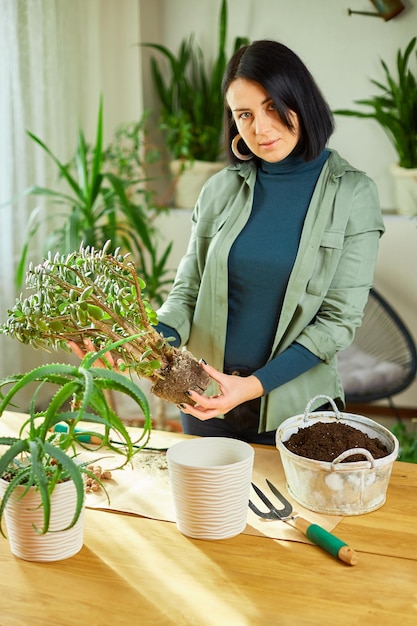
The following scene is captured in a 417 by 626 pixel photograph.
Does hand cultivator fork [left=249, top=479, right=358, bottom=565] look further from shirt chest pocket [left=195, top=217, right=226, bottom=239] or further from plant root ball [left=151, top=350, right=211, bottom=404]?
shirt chest pocket [left=195, top=217, right=226, bottom=239]

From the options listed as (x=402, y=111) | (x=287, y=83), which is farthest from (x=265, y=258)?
(x=402, y=111)

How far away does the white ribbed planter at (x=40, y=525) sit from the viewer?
127 cm

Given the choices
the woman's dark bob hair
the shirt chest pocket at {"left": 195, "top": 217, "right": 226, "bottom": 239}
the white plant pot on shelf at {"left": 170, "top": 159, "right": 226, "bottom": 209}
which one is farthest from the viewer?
the white plant pot on shelf at {"left": 170, "top": 159, "right": 226, "bottom": 209}

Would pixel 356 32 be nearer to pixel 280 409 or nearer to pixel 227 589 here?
pixel 280 409

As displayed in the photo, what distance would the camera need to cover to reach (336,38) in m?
4.27

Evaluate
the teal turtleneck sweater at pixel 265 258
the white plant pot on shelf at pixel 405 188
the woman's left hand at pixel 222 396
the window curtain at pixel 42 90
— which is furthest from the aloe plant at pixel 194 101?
the woman's left hand at pixel 222 396

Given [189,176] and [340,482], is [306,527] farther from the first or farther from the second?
[189,176]

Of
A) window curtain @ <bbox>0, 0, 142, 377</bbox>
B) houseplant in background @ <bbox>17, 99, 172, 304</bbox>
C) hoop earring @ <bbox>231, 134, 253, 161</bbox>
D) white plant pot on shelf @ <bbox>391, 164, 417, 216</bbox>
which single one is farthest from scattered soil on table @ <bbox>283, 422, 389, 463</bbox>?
white plant pot on shelf @ <bbox>391, 164, 417, 216</bbox>

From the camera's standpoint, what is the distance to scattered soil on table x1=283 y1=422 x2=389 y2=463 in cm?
148

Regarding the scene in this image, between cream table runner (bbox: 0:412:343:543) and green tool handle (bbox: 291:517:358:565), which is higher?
green tool handle (bbox: 291:517:358:565)

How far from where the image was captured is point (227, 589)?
1.22 metres

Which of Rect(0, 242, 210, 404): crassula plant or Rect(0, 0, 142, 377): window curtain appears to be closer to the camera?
Rect(0, 242, 210, 404): crassula plant

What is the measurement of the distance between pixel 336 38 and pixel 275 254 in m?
2.78

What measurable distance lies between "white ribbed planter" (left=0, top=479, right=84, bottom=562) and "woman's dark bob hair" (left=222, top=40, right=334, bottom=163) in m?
1.00
